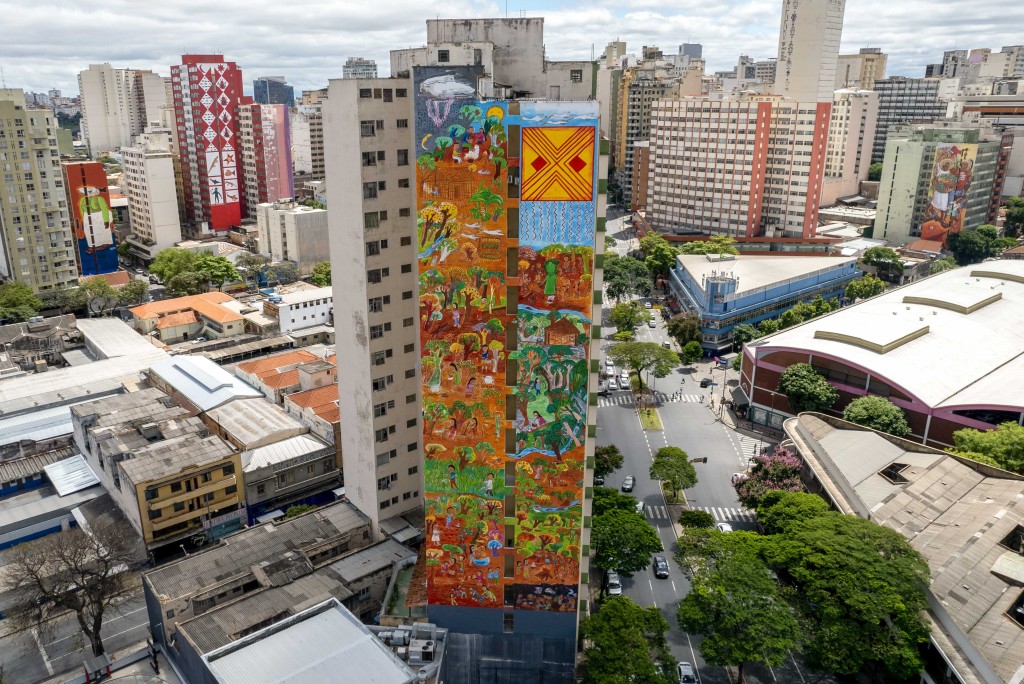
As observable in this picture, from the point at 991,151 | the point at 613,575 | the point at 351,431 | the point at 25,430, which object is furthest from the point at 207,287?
the point at 991,151

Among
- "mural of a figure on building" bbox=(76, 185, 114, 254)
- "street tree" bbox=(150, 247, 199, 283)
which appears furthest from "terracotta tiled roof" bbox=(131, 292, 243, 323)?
"mural of a figure on building" bbox=(76, 185, 114, 254)

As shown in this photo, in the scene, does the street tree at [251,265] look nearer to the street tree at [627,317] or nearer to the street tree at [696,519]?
the street tree at [627,317]

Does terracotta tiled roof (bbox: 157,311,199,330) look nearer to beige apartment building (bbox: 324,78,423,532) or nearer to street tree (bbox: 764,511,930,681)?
beige apartment building (bbox: 324,78,423,532)

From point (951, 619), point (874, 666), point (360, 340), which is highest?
point (360, 340)

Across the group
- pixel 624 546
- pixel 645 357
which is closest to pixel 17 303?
pixel 645 357

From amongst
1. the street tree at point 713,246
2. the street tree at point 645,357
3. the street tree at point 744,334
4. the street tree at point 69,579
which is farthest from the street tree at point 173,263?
the street tree at point 744,334

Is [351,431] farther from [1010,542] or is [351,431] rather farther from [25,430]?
[1010,542]

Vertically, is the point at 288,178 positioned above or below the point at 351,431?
above

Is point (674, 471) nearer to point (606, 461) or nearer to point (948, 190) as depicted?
point (606, 461)
